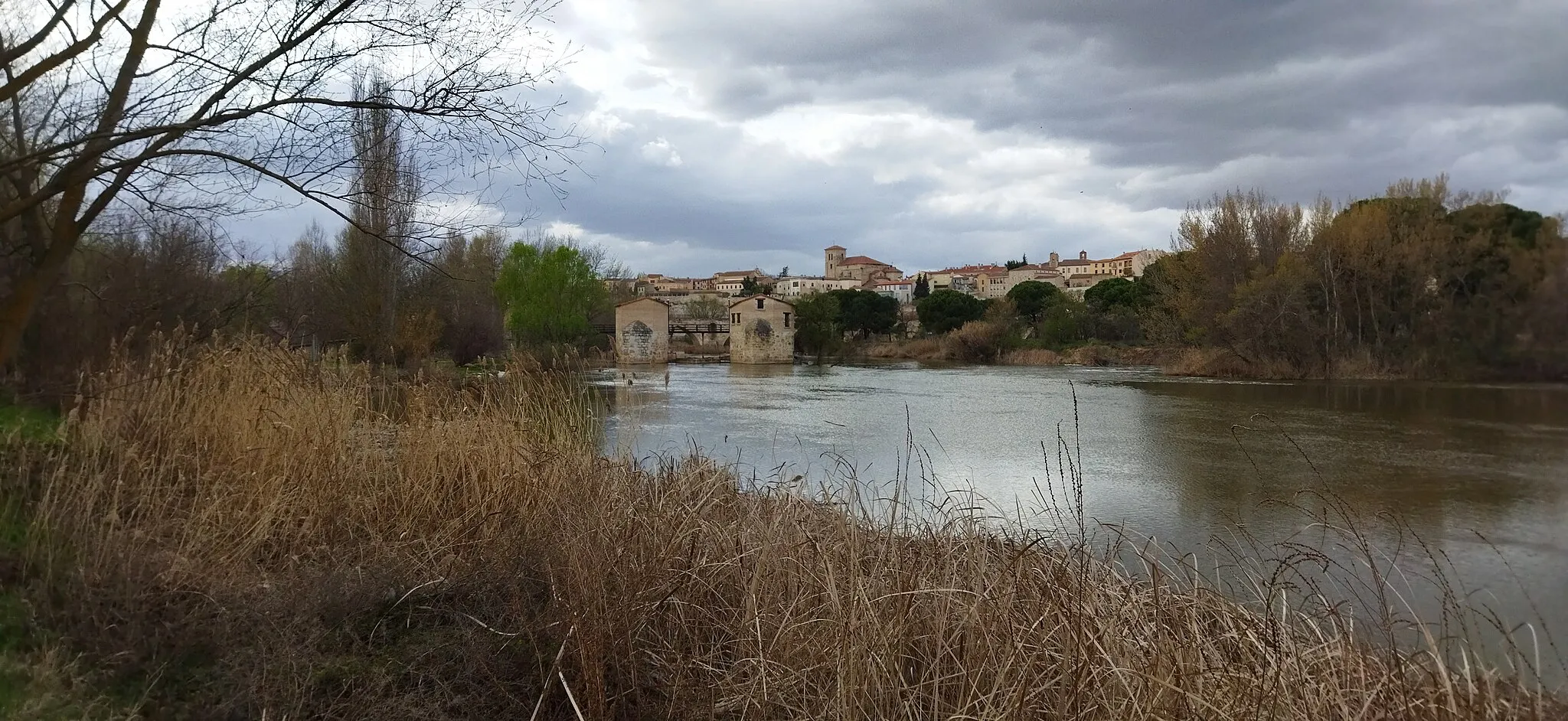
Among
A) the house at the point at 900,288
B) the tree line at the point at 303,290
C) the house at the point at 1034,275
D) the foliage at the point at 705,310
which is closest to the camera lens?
the tree line at the point at 303,290

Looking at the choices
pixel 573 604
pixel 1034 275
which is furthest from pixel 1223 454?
pixel 1034 275

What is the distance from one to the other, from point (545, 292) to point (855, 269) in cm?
8652

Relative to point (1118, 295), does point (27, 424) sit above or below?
below

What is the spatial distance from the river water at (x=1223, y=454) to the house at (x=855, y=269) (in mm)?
96091

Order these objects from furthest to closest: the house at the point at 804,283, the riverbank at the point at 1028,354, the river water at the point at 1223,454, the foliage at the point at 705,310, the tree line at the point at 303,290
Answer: the house at the point at 804,283
the foliage at the point at 705,310
the riverbank at the point at 1028,354
the river water at the point at 1223,454
the tree line at the point at 303,290

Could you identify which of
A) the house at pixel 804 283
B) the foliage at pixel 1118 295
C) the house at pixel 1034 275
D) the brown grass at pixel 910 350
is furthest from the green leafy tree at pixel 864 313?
the house at pixel 804 283

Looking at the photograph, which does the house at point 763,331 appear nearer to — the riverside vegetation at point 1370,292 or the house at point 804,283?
the riverside vegetation at point 1370,292

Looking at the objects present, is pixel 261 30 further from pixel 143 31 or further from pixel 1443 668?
pixel 1443 668

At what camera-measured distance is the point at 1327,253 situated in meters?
25.8

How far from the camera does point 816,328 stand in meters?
50.8

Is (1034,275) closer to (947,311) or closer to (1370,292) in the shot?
(947,311)

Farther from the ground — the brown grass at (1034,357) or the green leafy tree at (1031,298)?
the green leafy tree at (1031,298)

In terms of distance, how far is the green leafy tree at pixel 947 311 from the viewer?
163 ft

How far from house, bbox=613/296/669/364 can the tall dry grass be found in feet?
128
